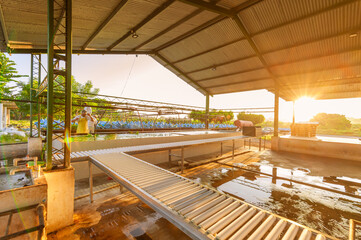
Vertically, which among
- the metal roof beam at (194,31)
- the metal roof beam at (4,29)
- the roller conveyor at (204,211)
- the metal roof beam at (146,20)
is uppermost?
the metal roof beam at (194,31)

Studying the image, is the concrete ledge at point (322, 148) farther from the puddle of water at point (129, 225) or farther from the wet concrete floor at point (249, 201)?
the puddle of water at point (129, 225)

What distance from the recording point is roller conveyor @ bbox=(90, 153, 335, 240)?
76.6 inches

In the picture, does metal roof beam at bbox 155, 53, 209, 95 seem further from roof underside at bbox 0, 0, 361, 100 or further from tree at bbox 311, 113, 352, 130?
tree at bbox 311, 113, 352, 130

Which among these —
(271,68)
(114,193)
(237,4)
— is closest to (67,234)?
(114,193)

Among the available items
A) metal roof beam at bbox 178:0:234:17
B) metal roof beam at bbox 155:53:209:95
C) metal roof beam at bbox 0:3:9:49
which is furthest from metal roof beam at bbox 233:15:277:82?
metal roof beam at bbox 0:3:9:49

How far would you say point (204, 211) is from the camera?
2.40m

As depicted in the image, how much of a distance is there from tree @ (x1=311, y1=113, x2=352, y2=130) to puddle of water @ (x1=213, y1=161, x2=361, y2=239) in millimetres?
32349

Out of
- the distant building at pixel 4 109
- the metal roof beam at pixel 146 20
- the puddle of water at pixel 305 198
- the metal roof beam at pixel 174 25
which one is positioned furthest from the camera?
the distant building at pixel 4 109

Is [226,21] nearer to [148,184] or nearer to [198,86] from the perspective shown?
[198,86]

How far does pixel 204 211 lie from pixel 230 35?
11.8m

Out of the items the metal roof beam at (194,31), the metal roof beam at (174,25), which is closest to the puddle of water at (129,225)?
the metal roof beam at (174,25)

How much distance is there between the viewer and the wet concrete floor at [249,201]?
3895 mm

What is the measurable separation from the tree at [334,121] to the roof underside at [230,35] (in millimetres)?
21463

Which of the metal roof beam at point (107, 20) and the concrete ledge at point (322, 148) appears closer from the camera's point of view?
the metal roof beam at point (107, 20)
